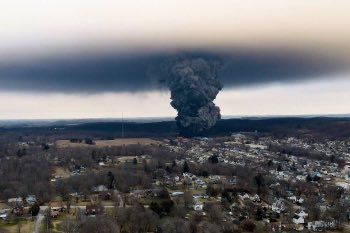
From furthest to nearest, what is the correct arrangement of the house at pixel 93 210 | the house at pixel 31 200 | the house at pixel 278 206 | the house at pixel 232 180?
the house at pixel 232 180 → the house at pixel 31 200 → the house at pixel 278 206 → the house at pixel 93 210

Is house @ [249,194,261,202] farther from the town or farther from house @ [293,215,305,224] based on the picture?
house @ [293,215,305,224]

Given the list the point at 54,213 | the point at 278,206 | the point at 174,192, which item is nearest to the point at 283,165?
the point at 174,192

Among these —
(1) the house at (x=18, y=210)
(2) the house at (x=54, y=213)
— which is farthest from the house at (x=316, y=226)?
(1) the house at (x=18, y=210)

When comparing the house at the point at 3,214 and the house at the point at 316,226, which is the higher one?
the house at the point at 3,214

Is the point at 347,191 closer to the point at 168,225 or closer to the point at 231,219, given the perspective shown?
the point at 231,219

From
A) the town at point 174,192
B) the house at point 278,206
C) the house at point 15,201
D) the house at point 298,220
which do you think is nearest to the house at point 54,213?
the town at point 174,192

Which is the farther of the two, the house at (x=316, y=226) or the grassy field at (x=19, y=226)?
the house at (x=316, y=226)

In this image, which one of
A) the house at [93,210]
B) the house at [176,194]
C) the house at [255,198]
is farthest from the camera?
the house at [176,194]

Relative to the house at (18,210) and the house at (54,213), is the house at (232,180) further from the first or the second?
the house at (18,210)

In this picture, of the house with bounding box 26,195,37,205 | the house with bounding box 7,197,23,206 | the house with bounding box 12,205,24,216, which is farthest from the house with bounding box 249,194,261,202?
the house with bounding box 7,197,23,206

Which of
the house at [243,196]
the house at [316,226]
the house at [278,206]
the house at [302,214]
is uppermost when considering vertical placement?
the house at [243,196]
